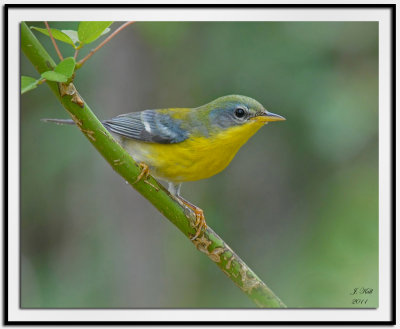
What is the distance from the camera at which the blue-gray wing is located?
2918 millimetres

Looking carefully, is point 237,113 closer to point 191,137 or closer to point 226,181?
point 191,137

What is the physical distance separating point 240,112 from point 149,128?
528mm

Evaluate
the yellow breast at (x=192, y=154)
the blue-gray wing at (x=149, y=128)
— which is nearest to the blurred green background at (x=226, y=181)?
the blue-gray wing at (x=149, y=128)

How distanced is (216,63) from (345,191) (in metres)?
1.65

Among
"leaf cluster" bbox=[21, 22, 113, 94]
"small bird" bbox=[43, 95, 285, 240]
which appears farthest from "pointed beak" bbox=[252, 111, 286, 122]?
"leaf cluster" bbox=[21, 22, 113, 94]

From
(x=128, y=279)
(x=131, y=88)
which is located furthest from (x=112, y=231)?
(x=131, y=88)

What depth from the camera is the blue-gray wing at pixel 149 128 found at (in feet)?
9.57

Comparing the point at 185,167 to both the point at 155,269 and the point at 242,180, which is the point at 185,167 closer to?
the point at 155,269

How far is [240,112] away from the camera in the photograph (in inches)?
117

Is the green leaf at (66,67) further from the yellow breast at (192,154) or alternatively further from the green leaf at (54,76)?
the yellow breast at (192,154)

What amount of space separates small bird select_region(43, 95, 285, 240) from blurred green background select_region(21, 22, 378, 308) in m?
0.75

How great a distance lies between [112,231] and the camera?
4.96 meters
